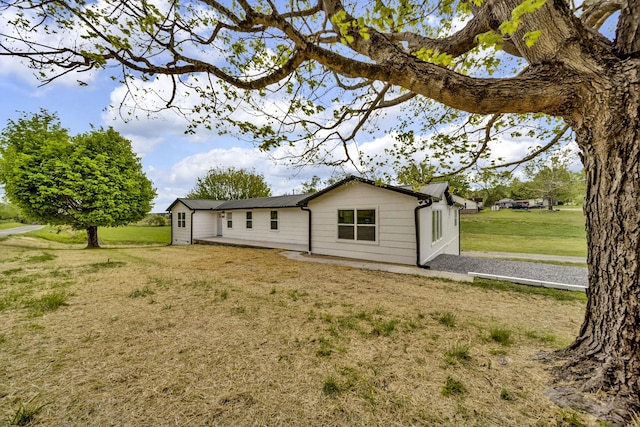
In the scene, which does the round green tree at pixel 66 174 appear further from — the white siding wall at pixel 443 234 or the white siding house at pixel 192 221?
the white siding wall at pixel 443 234

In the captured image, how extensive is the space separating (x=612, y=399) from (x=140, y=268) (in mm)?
9459

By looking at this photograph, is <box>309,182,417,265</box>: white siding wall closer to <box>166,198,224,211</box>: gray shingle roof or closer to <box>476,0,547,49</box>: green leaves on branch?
<box>476,0,547,49</box>: green leaves on branch

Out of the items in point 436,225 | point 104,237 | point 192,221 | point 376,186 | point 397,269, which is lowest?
point 397,269

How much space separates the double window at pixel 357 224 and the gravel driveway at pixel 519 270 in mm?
2523

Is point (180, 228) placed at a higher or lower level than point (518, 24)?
lower

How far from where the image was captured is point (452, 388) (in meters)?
2.08

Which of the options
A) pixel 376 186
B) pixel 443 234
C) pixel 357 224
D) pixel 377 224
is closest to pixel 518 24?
pixel 376 186

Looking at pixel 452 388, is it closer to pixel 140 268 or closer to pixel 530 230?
pixel 140 268

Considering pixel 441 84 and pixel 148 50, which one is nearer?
pixel 441 84

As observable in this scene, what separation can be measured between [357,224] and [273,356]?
722 cm

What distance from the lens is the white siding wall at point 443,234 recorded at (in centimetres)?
838

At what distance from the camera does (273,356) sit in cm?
262

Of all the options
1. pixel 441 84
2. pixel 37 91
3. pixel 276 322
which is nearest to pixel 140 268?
pixel 37 91

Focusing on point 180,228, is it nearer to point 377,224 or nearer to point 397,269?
point 377,224
